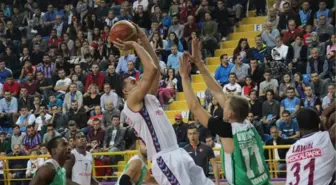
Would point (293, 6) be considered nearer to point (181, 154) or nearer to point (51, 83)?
point (51, 83)

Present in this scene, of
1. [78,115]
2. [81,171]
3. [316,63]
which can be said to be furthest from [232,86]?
[81,171]

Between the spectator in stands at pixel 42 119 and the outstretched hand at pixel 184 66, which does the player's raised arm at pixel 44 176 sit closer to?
the outstretched hand at pixel 184 66

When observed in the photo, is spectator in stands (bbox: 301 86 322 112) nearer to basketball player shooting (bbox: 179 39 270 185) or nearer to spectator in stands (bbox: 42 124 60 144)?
spectator in stands (bbox: 42 124 60 144)

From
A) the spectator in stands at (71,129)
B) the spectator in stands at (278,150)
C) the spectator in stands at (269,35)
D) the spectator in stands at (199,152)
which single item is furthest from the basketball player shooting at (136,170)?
the spectator in stands at (269,35)

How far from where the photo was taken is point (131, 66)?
73.6 ft

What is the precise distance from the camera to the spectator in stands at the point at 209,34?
2370 centimetres

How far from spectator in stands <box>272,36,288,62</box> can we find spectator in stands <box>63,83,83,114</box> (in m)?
4.90

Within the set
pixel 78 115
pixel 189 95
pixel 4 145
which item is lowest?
pixel 4 145

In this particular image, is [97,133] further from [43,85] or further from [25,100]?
[43,85]

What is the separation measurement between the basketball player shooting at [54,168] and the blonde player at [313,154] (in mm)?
2508

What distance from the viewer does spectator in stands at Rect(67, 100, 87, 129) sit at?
21.8 metres

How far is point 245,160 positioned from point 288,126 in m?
10.2

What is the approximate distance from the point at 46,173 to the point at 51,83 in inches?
594

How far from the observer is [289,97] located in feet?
63.4
